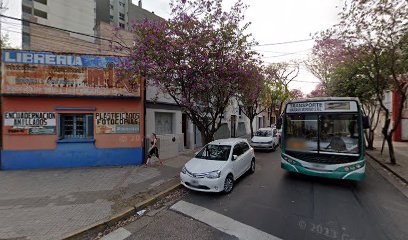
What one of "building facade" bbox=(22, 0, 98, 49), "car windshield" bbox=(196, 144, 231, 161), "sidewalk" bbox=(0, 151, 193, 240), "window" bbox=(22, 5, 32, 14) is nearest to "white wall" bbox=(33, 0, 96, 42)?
"building facade" bbox=(22, 0, 98, 49)

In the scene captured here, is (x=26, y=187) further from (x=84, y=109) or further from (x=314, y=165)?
(x=314, y=165)

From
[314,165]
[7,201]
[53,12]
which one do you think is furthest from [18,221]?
[53,12]

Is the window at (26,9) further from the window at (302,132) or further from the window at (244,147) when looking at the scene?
the window at (302,132)

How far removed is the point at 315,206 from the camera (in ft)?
16.4

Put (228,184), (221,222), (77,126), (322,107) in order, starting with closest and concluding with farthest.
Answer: (221,222) → (228,184) → (322,107) → (77,126)

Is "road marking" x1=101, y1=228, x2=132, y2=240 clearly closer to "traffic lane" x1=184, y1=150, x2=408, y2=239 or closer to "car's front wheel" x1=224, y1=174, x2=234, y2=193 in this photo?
"traffic lane" x1=184, y1=150, x2=408, y2=239

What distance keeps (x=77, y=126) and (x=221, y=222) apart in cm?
777

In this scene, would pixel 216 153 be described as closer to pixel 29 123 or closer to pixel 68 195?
pixel 68 195

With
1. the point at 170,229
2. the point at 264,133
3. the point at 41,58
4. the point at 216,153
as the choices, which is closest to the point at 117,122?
the point at 41,58

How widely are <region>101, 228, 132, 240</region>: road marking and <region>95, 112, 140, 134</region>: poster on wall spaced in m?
5.37

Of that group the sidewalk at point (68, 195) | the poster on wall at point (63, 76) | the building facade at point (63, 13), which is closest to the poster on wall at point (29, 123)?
the poster on wall at point (63, 76)

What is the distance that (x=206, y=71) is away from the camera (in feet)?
23.3

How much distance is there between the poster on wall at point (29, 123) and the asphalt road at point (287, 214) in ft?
21.6

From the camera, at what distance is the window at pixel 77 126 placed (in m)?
8.60
